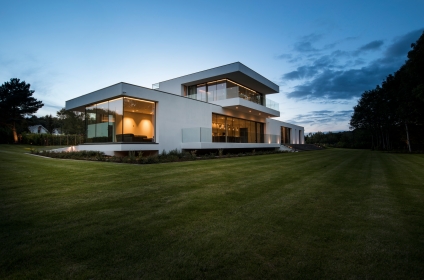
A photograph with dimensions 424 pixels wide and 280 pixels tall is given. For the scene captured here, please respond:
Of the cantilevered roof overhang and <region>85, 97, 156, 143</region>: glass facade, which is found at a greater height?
the cantilevered roof overhang

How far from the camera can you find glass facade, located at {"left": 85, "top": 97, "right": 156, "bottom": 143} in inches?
576

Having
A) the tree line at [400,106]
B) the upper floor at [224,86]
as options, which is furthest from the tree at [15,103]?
the tree line at [400,106]

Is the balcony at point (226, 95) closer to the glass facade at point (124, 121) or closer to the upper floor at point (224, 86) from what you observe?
the upper floor at point (224, 86)

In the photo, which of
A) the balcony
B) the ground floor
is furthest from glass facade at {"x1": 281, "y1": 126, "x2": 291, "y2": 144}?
the ground floor

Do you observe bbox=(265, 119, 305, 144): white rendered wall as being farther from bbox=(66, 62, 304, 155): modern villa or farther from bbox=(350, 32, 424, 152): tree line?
bbox=(350, 32, 424, 152): tree line

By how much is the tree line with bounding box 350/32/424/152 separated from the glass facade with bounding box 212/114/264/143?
48.8 ft

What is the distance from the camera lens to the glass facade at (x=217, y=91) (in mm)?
21406

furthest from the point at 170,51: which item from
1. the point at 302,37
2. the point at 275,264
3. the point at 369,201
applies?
the point at 275,264

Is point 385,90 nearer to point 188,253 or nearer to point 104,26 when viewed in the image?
point 104,26

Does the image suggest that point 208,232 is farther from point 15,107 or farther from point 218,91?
point 15,107

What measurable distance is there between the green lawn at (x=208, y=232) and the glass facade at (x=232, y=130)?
48.5 feet

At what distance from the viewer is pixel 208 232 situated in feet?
9.61

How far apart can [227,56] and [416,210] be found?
21.4 meters

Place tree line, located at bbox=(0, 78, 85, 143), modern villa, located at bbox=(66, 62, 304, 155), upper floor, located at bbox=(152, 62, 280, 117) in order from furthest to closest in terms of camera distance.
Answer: tree line, located at bbox=(0, 78, 85, 143) < upper floor, located at bbox=(152, 62, 280, 117) < modern villa, located at bbox=(66, 62, 304, 155)
